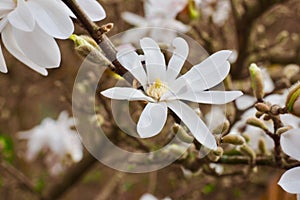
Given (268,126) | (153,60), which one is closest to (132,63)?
(153,60)

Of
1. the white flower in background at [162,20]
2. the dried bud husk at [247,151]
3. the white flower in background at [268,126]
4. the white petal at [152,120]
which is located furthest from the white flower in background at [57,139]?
the white petal at [152,120]

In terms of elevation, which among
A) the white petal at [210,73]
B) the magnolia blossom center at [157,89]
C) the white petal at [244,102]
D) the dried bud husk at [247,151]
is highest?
the white petal at [210,73]

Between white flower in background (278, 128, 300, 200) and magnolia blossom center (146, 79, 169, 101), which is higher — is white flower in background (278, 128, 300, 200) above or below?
below

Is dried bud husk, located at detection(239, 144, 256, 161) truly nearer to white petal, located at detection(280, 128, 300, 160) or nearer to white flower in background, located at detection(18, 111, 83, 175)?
white petal, located at detection(280, 128, 300, 160)

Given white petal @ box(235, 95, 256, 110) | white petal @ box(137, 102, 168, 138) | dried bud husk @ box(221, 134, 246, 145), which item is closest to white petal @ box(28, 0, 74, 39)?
white petal @ box(137, 102, 168, 138)

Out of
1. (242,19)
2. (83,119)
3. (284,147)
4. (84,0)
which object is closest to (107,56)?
(84,0)

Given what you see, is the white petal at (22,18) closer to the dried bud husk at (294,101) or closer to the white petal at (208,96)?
the white petal at (208,96)

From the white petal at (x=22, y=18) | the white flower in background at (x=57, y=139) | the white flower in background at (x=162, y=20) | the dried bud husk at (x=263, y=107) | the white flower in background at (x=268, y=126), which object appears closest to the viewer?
the white petal at (x=22, y=18)
